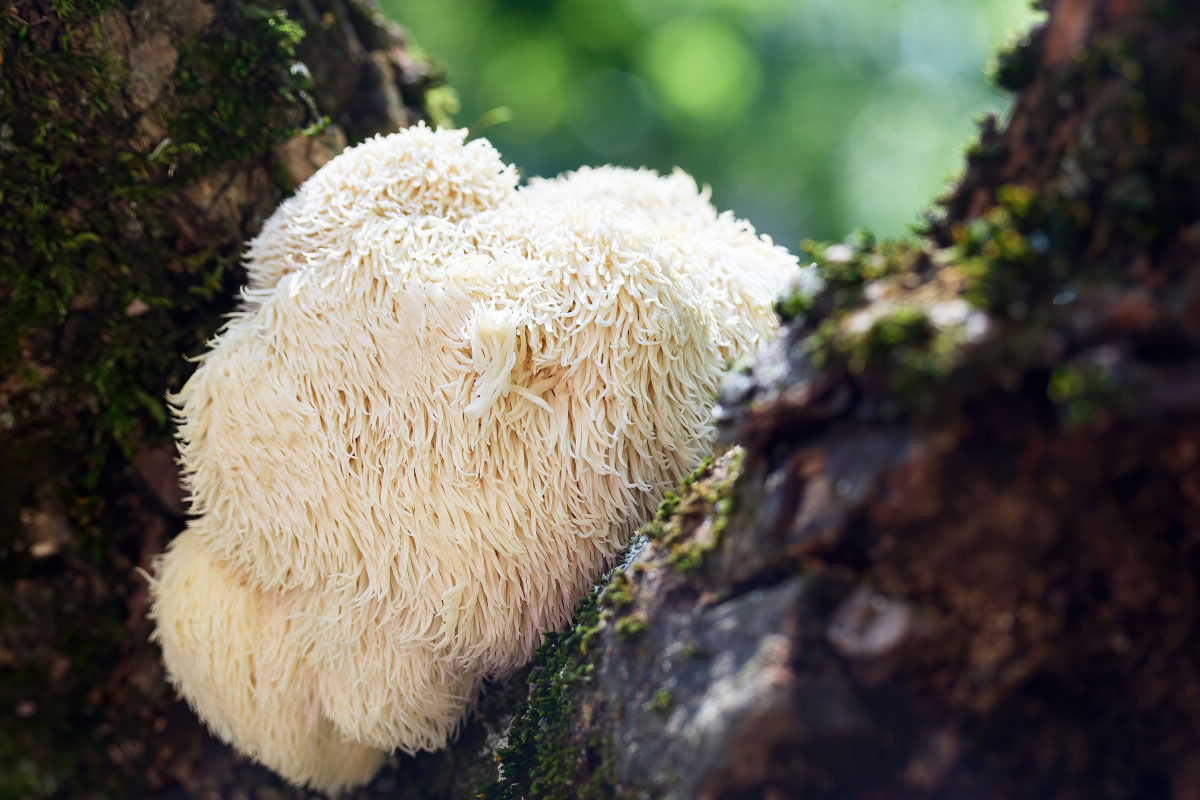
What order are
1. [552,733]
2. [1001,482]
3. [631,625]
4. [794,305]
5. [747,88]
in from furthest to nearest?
[747,88]
[552,733]
[631,625]
[794,305]
[1001,482]

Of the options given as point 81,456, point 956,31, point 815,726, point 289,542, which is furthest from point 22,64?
point 956,31

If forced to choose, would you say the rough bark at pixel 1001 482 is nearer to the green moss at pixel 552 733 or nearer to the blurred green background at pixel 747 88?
the green moss at pixel 552 733

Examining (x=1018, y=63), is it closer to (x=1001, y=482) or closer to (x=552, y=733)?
(x=1001, y=482)

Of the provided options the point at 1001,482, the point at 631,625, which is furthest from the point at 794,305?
the point at 631,625

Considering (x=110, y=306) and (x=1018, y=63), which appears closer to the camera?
(x=1018, y=63)

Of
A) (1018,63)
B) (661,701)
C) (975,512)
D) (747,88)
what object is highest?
Answer: (747,88)

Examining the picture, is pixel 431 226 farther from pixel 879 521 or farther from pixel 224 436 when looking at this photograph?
pixel 879 521

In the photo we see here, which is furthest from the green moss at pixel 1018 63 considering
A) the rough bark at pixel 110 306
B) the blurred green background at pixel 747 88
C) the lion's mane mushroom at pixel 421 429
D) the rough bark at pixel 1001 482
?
the blurred green background at pixel 747 88
